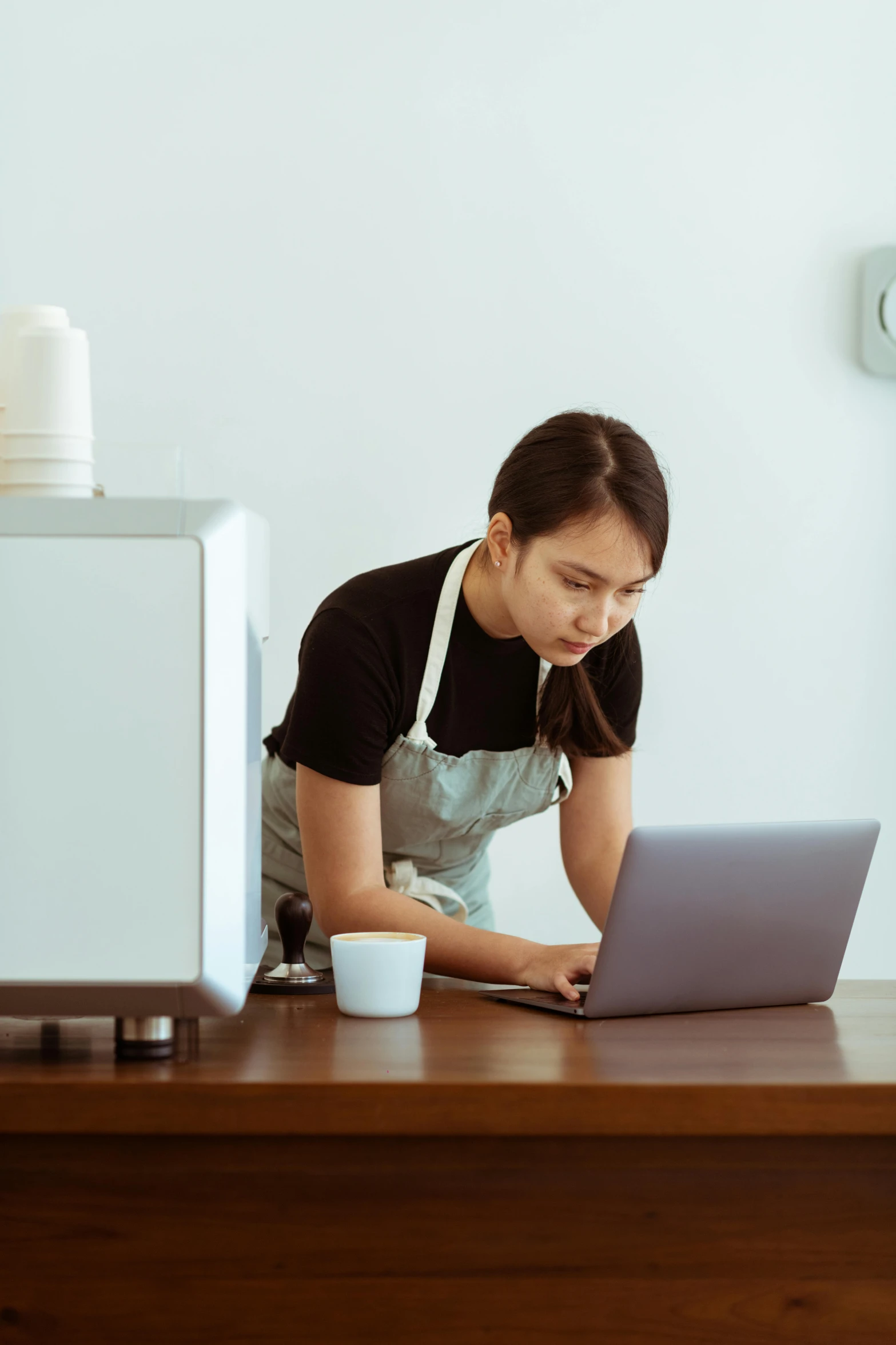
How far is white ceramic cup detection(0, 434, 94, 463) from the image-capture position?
2.48ft

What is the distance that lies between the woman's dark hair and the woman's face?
1cm

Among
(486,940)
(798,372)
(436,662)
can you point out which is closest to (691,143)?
(798,372)

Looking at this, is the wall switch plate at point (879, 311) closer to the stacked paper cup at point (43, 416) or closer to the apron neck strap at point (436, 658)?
the apron neck strap at point (436, 658)

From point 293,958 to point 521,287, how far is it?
1547 mm

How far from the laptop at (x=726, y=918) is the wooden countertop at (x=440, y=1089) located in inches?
4.4

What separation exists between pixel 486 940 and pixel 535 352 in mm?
1422

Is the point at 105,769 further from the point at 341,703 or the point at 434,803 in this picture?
the point at 434,803

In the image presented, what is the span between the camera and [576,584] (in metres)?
1.26

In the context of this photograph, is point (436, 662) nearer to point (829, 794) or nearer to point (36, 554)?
point (36, 554)


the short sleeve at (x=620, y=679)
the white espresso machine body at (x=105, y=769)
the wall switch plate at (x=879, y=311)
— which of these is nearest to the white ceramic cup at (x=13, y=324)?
the white espresso machine body at (x=105, y=769)

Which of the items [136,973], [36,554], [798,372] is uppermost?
[798,372]

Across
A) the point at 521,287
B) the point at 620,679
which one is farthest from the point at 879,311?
the point at 620,679

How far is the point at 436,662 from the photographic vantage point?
136cm

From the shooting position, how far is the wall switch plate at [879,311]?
227cm
